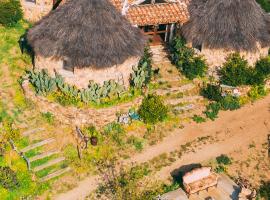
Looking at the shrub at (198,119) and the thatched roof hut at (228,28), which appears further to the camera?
the thatched roof hut at (228,28)

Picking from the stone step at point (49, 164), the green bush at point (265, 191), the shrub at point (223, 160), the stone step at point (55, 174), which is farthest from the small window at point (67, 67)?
the green bush at point (265, 191)

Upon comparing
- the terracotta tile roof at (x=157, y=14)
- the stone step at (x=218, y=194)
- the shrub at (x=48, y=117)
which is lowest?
the stone step at (x=218, y=194)

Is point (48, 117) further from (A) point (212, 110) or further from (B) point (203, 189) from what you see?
(A) point (212, 110)

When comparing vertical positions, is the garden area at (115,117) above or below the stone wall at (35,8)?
below

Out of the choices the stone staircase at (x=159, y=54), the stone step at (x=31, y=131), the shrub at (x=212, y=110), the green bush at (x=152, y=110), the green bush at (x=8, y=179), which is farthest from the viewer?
the stone staircase at (x=159, y=54)

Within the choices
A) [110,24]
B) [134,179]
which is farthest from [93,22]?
[134,179]

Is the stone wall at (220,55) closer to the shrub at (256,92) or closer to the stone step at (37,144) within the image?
the shrub at (256,92)

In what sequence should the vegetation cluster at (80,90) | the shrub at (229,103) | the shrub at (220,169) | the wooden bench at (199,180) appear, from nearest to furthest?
the wooden bench at (199,180) < the shrub at (220,169) < the vegetation cluster at (80,90) < the shrub at (229,103)
